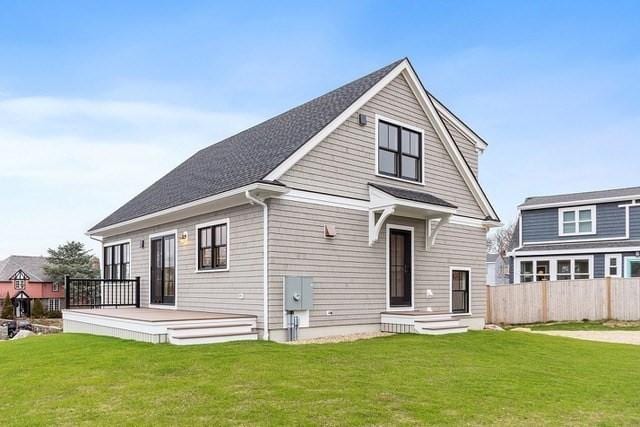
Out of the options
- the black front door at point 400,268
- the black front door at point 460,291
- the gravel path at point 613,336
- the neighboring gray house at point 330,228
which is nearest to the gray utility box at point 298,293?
the neighboring gray house at point 330,228

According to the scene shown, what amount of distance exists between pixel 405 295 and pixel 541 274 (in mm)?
14564

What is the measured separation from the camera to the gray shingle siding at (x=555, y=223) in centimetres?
2300

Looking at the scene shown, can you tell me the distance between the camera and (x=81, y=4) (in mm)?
13812

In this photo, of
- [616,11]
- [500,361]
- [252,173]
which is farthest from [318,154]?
[616,11]

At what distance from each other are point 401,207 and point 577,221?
621 inches

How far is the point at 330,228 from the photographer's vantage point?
37.0 feet

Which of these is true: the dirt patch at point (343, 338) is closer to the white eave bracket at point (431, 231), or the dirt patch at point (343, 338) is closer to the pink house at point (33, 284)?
the white eave bracket at point (431, 231)

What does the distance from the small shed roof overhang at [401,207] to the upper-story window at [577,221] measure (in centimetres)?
1377

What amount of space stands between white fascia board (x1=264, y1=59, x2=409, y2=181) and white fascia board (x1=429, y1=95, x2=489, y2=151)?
13.0 feet

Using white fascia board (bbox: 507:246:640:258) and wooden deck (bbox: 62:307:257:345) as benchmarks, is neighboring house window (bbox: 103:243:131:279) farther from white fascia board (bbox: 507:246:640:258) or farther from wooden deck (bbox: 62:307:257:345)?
white fascia board (bbox: 507:246:640:258)

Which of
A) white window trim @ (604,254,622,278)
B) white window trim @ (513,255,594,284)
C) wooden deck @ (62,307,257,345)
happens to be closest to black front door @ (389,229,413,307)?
wooden deck @ (62,307,257,345)

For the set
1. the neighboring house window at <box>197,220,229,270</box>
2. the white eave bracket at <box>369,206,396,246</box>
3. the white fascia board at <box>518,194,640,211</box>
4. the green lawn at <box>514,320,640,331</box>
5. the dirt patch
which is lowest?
the green lawn at <box>514,320,640,331</box>

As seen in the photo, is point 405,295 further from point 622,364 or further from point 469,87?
point 469,87

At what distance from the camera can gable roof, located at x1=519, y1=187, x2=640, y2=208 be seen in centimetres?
2304
